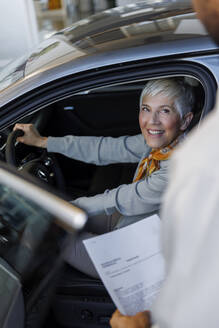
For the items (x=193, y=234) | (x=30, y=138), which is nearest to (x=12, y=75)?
(x=30, y=138)

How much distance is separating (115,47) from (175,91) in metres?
0.32

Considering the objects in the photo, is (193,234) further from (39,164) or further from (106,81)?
(39,164)

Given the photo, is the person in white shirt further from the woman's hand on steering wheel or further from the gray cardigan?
the woman's hand on steering wheel

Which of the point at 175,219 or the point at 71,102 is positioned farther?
the point at 71,102

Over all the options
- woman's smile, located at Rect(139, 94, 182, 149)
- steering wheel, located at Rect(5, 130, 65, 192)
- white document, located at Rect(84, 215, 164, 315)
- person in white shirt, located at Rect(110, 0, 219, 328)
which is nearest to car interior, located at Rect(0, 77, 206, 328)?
steering wheel, located at Rect(5, 130, 65, 192)

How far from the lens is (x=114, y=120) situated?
2.49 m

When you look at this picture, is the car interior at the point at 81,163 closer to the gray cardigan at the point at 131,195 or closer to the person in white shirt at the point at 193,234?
the gray cardigan at the point at 131,195

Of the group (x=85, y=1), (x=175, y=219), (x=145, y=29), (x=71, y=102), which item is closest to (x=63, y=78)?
(x=145, y=29)

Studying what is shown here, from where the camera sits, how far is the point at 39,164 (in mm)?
1800

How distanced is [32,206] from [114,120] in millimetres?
1657

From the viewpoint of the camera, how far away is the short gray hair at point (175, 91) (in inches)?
59.3

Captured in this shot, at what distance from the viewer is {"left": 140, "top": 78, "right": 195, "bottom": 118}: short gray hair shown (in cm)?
151

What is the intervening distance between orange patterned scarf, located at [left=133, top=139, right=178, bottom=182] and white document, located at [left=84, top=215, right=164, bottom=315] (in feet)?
1.33

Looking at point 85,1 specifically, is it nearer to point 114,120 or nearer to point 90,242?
point 114,120
